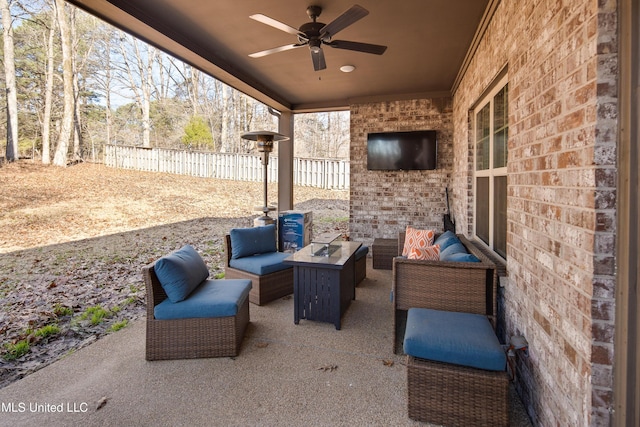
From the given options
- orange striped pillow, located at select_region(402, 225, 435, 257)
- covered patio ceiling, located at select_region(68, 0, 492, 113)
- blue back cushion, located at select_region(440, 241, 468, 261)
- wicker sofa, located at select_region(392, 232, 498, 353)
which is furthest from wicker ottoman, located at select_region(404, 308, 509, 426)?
covered patio ceiling, located at select_region(68, 0, 492, 113)

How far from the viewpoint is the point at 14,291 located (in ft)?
13.2

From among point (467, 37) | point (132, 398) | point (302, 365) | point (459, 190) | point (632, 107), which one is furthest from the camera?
point (459, 190)

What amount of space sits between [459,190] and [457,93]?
5.17 ft

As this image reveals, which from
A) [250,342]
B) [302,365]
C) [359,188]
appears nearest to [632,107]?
[302,365]

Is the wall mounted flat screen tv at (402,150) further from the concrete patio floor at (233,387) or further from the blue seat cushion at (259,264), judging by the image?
the concrete patio floor at (233,387)

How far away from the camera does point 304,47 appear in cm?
387

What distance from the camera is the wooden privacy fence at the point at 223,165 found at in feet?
38.3

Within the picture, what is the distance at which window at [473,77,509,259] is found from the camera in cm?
304

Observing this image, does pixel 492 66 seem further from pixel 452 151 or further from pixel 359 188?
pixel 359 188

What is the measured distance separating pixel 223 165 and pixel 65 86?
17.7 ft

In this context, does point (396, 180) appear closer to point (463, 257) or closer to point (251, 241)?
point (251, 241)

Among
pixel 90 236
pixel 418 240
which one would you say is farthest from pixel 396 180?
pixel 90 236

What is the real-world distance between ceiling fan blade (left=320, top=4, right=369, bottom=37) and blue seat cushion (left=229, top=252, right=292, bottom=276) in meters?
2.36

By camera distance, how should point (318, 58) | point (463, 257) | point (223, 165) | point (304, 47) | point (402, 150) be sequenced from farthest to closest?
point (223, 165) → point (402, 150) → point (304, 47) → point (318, 58) → point (463, 257)
